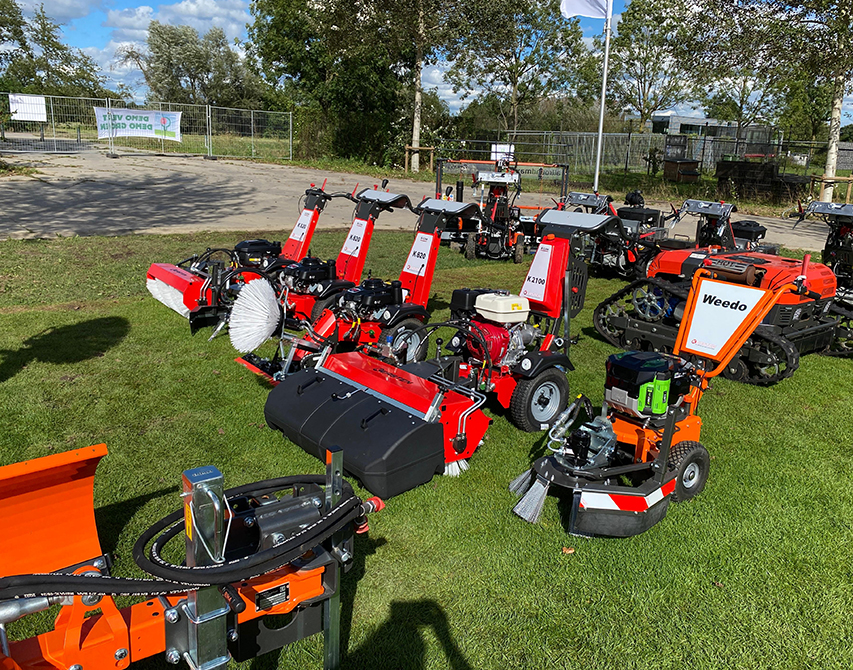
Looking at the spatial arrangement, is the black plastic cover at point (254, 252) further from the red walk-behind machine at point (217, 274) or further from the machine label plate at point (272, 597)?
the machine label plate at point (272, 597)

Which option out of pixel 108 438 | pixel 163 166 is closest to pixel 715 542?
pixel 108 438

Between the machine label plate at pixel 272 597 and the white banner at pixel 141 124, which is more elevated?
the white banner at pixel 141 124

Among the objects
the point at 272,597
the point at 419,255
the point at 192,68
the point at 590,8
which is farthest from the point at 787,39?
the point at 192,68

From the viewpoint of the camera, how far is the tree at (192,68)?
194 feet

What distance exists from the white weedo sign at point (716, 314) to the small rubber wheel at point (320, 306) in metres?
3.83

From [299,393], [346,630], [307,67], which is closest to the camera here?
[346,630]

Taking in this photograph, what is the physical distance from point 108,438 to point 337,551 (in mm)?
3389

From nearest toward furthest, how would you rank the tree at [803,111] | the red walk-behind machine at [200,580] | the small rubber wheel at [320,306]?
1. the red walk-behind machine at [200,580]
2. the small rubber wheel at [320,306]
3. the tree at [803,111]

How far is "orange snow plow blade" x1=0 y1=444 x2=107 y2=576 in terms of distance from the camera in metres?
2.89

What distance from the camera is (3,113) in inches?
1078

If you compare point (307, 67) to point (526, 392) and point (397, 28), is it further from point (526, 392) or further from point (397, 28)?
point (526, 392)

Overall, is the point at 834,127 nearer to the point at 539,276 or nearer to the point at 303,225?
the point at 303,225

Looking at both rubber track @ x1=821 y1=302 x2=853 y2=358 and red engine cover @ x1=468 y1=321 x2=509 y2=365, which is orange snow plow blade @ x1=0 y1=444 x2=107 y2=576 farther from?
rubber track @ x1=821 y1=302 x2=853 y2=358

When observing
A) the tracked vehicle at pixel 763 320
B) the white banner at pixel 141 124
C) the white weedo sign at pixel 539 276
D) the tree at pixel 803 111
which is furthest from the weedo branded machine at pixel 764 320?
the tree at pixel 803 111
